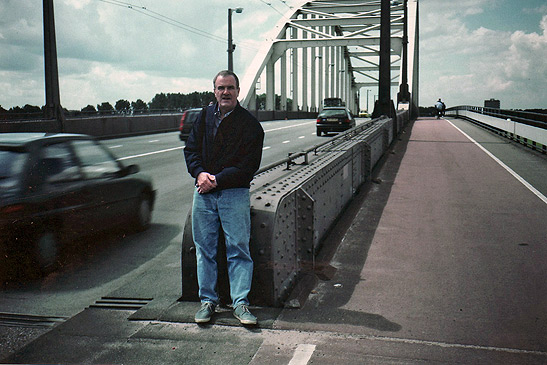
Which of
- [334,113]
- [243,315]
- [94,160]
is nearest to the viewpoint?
[243,315]

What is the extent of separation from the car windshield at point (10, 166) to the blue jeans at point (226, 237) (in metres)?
2.06

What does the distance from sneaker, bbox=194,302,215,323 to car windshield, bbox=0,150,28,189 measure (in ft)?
7.60

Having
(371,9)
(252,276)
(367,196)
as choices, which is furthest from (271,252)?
(371,9)

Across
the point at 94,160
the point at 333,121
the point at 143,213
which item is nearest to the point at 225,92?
the point at 94,160

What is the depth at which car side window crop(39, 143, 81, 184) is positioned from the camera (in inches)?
236

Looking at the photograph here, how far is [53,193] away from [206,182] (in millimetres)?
2231

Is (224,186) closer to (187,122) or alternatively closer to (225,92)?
(225,92)

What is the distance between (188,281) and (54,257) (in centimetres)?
175

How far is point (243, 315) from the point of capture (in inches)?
171

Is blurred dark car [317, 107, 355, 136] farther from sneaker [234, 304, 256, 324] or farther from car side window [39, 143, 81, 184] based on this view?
sneaker [234, 304, 256, 324]

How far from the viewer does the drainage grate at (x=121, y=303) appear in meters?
4.94

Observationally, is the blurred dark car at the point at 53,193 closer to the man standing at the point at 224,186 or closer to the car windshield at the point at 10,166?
the car windshield at the point at 10,166

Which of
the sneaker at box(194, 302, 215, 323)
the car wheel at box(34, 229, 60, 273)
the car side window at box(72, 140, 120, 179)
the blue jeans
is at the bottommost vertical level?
the sneaker at box(194, 302, 215, 323)

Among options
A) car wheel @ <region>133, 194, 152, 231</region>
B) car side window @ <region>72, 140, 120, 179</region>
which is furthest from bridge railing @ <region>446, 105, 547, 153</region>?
car side window @ <region>72, 140, 120, 179</region>
